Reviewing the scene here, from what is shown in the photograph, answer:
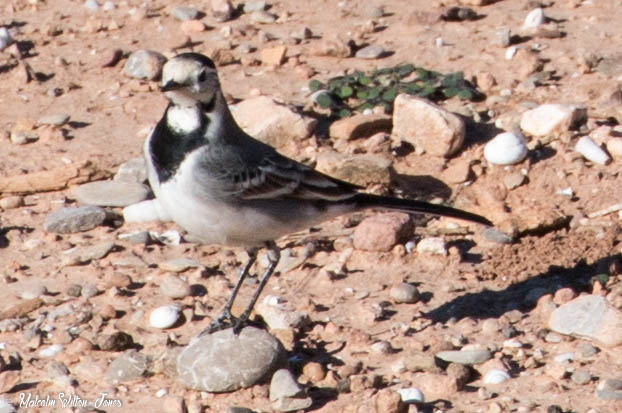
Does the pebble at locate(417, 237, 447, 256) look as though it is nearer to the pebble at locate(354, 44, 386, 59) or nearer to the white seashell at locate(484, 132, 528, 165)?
the white seashell at locate(484, 132, 528, 165)

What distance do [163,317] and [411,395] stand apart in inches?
59.2

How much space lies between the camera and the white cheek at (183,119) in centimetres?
668

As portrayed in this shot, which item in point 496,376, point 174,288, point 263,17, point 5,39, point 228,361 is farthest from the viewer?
point 263,17

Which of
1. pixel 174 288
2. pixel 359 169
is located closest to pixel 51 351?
pixel 174 288

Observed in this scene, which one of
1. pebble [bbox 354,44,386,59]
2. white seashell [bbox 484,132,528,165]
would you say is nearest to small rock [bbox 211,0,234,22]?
pebble [bbox 354,44,386,59]

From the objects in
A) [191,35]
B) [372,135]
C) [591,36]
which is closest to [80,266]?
[372,135]

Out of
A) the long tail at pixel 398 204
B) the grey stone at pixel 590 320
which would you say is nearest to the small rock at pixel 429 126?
the long tail at pixel 398 204

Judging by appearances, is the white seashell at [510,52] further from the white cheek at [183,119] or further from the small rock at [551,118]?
the white cheek at [183,119]

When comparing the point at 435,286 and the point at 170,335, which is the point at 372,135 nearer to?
the point at 435,286

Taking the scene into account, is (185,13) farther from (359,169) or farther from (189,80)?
(189,80)

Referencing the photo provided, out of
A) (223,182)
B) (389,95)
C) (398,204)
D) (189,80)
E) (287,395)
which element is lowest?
(389,95)

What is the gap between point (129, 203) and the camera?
27.4 feet

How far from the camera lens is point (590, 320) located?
6.61 meters

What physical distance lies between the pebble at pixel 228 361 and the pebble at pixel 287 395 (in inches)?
4.0
